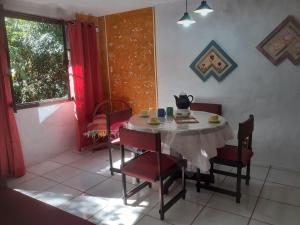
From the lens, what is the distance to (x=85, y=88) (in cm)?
397

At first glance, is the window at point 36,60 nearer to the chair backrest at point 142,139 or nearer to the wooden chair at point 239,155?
the chair backrest at point 142,139

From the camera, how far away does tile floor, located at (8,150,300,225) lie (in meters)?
2.22

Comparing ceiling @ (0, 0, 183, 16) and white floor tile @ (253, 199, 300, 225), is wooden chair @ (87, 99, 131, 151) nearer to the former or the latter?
ceiling @ (0, 0, 183, 16)

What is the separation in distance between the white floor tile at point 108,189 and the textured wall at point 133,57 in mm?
1495

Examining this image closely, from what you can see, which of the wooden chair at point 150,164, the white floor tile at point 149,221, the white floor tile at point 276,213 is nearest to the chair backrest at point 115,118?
the wooden chair at point 150,164

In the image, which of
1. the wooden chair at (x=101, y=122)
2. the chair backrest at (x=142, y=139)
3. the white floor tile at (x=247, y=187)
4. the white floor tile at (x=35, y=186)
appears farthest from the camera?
the wooden chair at (x=101, y=122)

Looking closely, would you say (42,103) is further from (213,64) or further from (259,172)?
(259,172)

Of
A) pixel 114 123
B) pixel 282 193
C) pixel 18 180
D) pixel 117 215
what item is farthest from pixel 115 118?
pixel 282 193

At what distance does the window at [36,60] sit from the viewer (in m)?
3.27

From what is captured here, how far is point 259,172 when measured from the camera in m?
3.07

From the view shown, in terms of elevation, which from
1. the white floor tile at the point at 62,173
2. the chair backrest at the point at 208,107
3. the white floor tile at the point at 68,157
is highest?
the chair backrest at the point at 208,107

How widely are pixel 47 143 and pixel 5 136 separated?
0.73 metres

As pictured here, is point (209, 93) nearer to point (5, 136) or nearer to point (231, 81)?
point (231, 81)

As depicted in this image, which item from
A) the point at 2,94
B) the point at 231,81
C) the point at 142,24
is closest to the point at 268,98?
the point at 231,81
